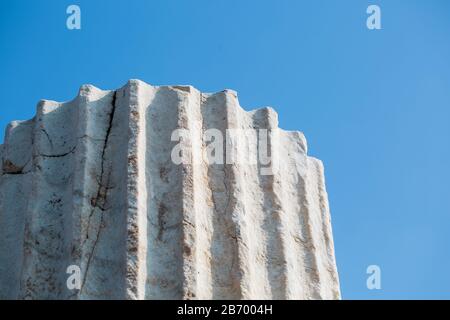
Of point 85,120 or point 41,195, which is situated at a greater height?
point 85,120

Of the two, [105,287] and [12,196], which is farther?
[12,196]

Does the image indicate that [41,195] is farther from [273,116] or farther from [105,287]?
[273,116]

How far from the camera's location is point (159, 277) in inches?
225

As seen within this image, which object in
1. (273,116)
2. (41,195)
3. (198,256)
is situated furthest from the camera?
(273,116)

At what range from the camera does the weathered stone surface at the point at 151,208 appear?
228 inches

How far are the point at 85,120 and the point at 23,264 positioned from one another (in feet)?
3.64

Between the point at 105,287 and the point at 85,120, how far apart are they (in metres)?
1.31

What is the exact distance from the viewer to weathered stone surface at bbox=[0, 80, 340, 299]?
580 cm

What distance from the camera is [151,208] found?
601 cm
